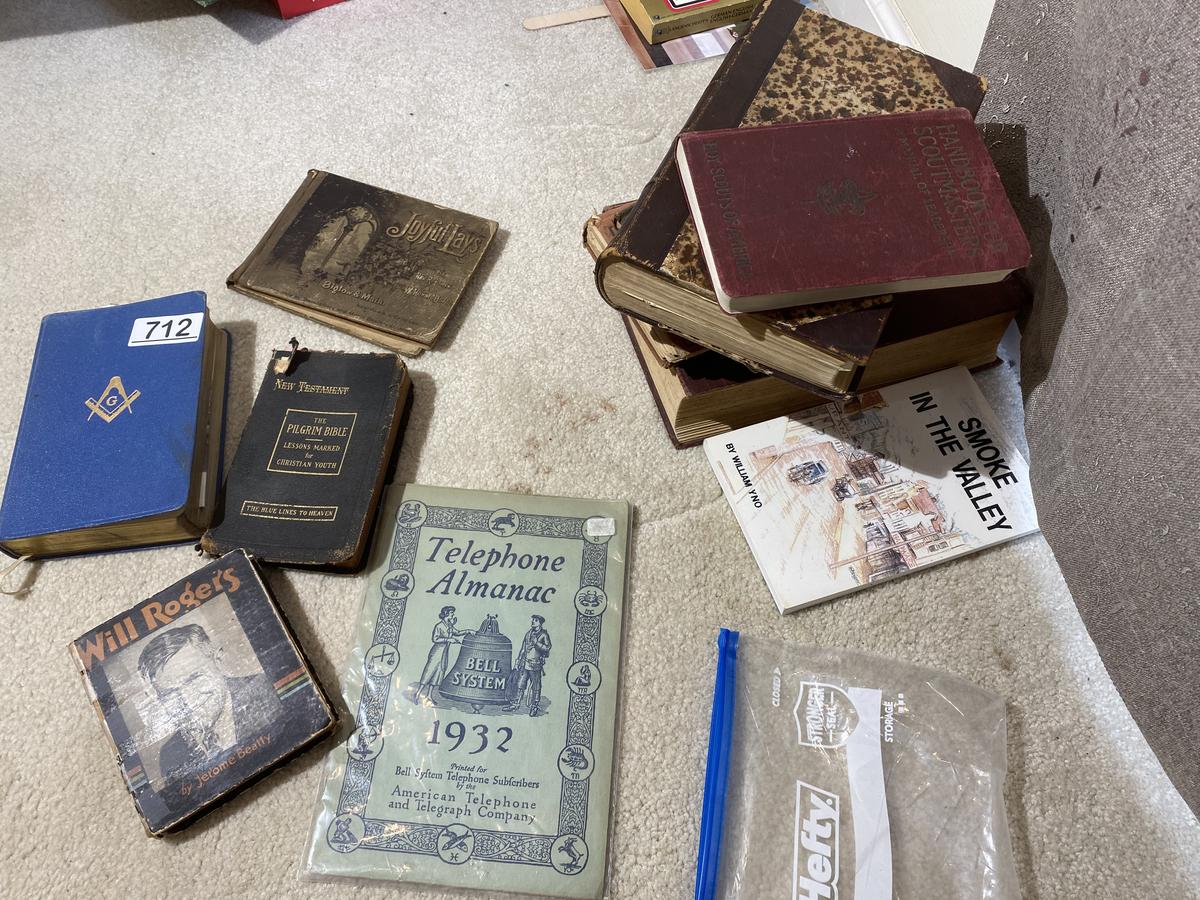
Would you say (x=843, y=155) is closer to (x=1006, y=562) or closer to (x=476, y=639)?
(x=1006, y=562)

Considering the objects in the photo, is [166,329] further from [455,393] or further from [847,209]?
[847,209]

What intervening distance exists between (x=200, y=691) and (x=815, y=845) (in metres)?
0.57

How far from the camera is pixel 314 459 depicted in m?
0.83

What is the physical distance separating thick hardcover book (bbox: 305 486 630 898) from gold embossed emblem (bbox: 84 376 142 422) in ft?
0.94

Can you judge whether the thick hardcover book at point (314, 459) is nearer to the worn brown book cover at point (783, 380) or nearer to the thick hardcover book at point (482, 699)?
the thick hardcover book at point (482, 699)

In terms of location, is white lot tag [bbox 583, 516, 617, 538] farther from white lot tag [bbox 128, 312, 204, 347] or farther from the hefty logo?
white lot tag [bbox 128, 312, 204, 347]

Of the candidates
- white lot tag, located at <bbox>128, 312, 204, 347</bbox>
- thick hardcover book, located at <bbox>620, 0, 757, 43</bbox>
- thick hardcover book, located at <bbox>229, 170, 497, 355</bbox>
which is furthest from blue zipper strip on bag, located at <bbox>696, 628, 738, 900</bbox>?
thick hardcover book, located at <bbox>620, 0, 757, 43</bbox>

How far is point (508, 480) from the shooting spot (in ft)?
2.89

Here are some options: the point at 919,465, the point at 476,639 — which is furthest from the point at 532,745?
the point at 919,465

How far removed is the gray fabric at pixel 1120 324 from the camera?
25.1 inches

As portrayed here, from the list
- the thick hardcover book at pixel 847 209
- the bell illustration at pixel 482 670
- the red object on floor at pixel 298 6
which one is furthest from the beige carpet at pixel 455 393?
the thick hardcover book at pixel 847 209

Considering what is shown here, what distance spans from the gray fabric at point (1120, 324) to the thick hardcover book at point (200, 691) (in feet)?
2.33

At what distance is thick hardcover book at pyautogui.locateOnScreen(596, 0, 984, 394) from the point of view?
0.70 m

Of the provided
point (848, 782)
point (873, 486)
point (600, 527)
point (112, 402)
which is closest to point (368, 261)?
point (112, 402)
